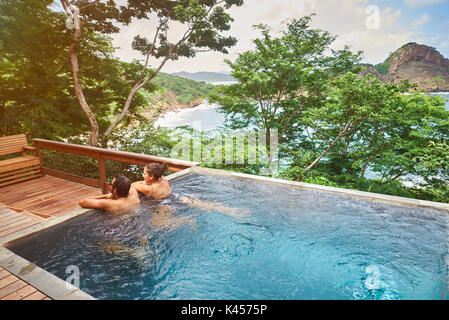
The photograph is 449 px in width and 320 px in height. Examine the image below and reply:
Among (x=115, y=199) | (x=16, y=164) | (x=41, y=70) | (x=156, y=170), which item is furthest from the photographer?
(x=41, y=70)

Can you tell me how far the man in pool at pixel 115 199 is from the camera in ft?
8.36

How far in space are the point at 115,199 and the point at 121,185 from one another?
0.69 ft

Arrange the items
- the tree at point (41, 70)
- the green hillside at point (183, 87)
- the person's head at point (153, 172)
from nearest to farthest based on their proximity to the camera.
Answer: the person's head at point (153, 172)
the tree at point (41, 70)
the green hillside at point (183, 87)

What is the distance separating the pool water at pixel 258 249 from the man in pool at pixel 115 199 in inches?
4.6

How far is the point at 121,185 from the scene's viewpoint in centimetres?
259

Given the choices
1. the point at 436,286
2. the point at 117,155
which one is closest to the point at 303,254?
the point at 436,286

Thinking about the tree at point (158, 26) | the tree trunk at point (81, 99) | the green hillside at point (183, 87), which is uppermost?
the tree at point (158, 26)

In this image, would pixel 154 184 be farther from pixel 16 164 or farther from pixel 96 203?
pixel 16 164

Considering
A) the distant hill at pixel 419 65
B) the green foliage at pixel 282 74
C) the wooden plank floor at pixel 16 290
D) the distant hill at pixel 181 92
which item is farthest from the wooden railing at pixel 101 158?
the distant hill at pixel 419 65

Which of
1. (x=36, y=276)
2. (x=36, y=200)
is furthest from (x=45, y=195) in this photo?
(x=36, y=276)

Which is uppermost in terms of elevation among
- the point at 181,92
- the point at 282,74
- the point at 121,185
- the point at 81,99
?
the point at 181,92

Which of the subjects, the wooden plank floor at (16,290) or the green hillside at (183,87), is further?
the green hillside at (183,87)

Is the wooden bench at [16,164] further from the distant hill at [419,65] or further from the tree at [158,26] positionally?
the distant hill at [419,65]
